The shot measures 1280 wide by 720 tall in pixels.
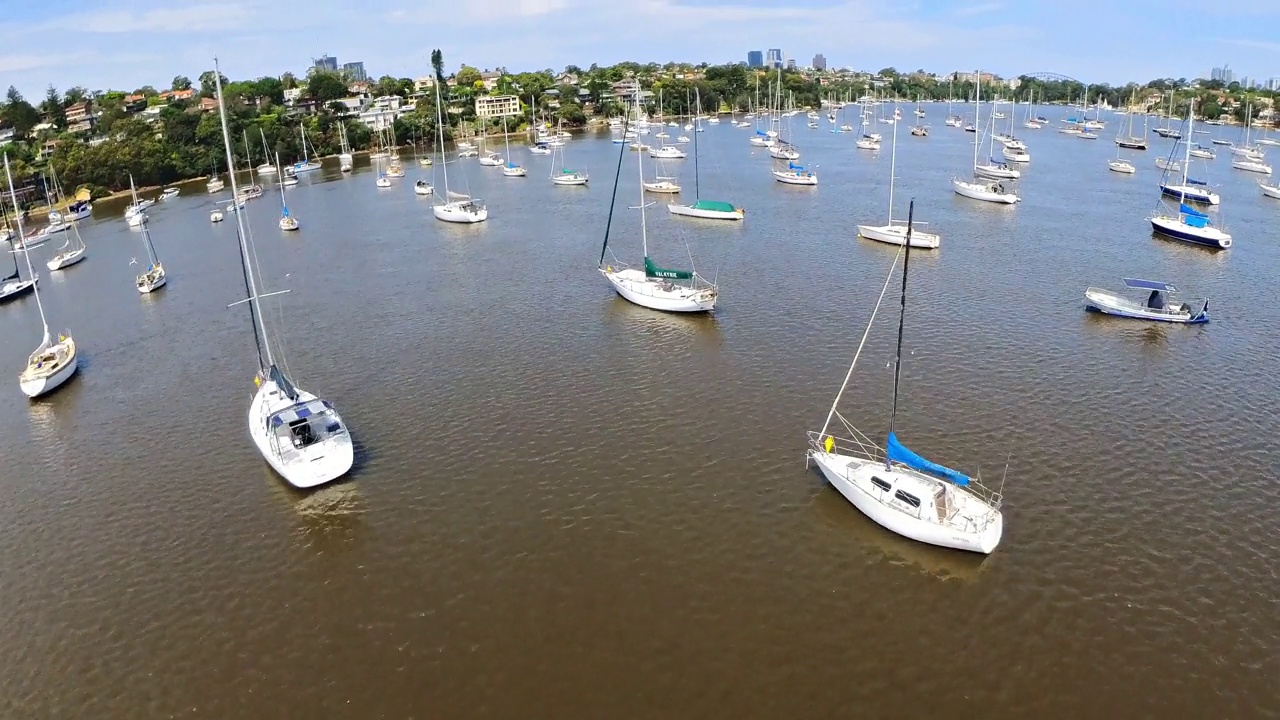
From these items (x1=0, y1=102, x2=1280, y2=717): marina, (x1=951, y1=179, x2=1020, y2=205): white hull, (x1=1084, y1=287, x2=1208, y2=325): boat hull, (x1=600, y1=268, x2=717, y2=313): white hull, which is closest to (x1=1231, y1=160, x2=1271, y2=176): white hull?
(x1=951, y1=179, x2=1020, y2=205): white hull

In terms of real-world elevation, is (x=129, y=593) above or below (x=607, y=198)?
below

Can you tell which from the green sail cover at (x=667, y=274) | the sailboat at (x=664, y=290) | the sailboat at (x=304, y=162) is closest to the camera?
the sailboat at (x=664, y=290)

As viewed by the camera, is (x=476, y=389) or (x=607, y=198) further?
(x=607, y=198)

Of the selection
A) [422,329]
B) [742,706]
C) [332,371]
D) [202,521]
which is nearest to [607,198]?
[422,329]

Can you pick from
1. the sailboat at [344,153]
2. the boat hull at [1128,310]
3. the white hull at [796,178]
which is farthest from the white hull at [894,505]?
the sailboat at [344,153]

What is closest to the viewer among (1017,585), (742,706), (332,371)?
(742,706)

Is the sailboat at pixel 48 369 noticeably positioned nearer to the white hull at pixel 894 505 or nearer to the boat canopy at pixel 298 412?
the boat canopy at pixel 298 412

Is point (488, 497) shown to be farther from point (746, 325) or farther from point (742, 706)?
point (746, 325)

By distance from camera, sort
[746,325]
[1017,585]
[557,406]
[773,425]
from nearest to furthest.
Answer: [1017,585]
[773,425]
[557,406]
[746,325]
